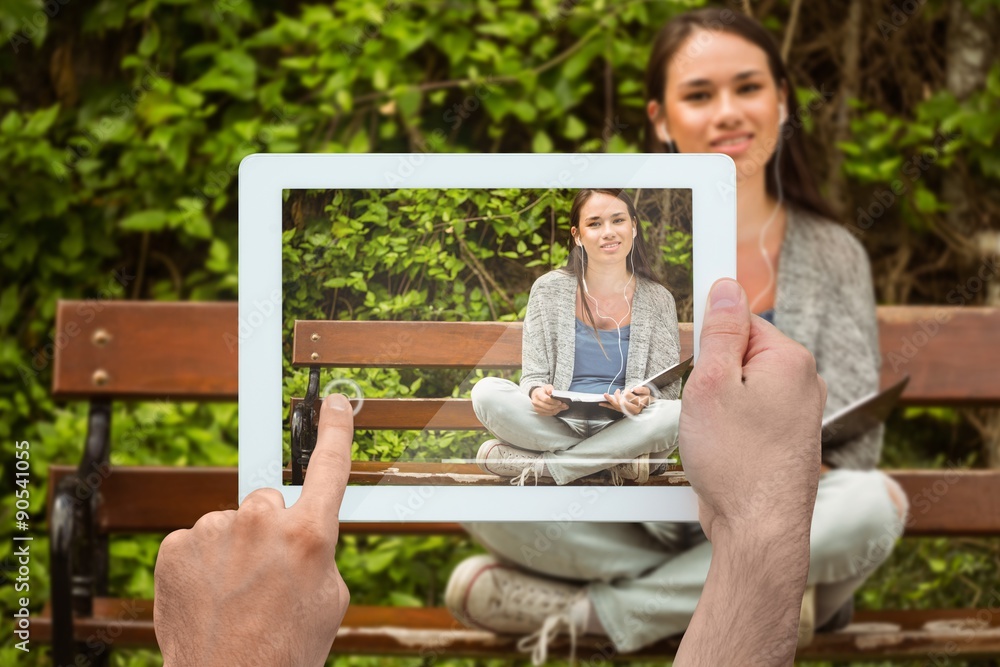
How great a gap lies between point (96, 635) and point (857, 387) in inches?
55.6

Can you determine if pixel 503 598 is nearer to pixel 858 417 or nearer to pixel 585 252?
pixel 858 417

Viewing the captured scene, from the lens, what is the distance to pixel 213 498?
1.87 m

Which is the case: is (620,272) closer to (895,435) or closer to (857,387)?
(857,387)

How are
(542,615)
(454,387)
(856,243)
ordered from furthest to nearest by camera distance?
(856,243)
(542,615)
(454,387)

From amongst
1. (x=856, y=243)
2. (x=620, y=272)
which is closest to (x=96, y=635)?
(x=620, y=272)

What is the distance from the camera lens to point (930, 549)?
249cm

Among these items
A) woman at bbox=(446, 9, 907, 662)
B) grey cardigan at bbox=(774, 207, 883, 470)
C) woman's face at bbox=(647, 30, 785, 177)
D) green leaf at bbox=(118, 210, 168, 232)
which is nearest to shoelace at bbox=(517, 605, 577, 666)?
woman at bbox=(446, 9, 907, 662)

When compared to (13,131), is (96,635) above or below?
below

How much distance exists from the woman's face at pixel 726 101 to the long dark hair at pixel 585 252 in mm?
817

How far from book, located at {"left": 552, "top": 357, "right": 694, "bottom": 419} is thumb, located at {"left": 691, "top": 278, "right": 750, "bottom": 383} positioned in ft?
0.15

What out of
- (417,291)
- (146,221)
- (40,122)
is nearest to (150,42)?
(40,122)

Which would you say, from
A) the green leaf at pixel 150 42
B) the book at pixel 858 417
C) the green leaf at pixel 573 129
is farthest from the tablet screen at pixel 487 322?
the green leaf at pixel 150 42

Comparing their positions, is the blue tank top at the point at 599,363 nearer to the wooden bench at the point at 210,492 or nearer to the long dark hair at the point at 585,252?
the long dark hair at the point at 585,252

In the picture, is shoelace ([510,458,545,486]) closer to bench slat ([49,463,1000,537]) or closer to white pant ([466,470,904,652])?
white pant ([466,470,904,652])
